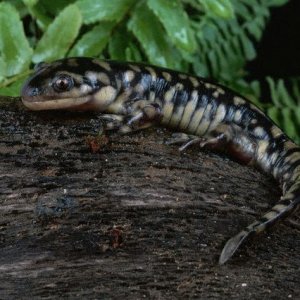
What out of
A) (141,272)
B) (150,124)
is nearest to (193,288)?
(141,272)

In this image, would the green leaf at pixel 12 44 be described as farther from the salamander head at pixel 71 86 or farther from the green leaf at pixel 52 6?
the green leaf at pixel 52 6

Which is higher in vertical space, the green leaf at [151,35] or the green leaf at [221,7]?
the green leaf at [221,7]

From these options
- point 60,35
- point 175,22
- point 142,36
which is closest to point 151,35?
point 142,36

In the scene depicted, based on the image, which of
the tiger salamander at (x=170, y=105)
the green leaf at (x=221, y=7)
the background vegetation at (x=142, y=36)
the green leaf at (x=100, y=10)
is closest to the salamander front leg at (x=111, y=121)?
the tiger salamander at (x=170, y=105)

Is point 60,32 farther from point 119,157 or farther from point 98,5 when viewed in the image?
→ point 119,157

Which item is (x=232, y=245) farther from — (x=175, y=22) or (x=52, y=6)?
(x=52, y=6)

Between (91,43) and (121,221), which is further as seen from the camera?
(91,43)

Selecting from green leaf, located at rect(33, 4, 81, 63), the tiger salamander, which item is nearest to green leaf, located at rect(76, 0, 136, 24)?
green leaf, located at rect(33, 4, 81, 63)
